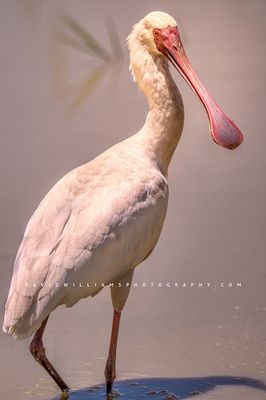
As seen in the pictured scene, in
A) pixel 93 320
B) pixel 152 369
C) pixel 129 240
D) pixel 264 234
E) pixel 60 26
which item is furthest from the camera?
pixel 60 26

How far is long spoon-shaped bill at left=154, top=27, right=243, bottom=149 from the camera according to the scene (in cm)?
407

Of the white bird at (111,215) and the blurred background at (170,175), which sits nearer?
the white bird at (111,215)

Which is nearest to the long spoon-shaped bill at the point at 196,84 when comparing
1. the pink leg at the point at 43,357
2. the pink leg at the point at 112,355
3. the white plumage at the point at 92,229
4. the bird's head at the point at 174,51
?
the bird's head at the point at 174,51

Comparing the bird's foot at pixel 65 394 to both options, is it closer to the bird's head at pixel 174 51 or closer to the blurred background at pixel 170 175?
the blurred background at pixel 170 175

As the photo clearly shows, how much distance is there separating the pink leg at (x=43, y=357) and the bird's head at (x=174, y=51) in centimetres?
94

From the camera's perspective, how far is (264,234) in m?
5.75

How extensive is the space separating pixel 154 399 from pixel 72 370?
1.37 feet

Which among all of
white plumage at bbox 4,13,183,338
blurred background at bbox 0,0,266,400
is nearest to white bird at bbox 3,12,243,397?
white plumage at bbox 4,13,183,338

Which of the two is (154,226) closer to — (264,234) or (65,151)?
(264,234)

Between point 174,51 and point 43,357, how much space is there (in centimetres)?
116

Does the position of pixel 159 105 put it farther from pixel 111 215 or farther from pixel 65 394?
pixel 65 394

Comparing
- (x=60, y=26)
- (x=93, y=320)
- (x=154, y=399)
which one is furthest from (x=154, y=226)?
(x=60, y=26)

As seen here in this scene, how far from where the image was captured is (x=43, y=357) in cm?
381

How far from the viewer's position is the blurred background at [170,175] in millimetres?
4309
